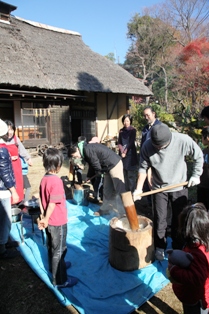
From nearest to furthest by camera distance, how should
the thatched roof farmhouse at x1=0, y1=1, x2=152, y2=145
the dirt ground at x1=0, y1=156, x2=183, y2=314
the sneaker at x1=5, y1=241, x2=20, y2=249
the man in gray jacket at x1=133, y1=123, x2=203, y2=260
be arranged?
the dirt ground at x1=0, y1=156, x2=183, y2=314, the man in gray jacket at x1=133, y1=123, x2=203, y2=260, the sneaker at x1=5, y1=241, x2=20, y2=249, the thatched roof farmhouse at x1=0, y1=1, x2=152, y2=145

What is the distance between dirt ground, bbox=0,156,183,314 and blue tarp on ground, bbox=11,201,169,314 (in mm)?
55

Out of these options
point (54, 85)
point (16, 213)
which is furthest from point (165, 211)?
point (54, 85)

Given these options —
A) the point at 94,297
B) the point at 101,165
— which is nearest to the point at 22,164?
the point at 101,165

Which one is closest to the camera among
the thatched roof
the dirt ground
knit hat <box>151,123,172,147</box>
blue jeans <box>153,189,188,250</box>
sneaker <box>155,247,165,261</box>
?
the dirt ground

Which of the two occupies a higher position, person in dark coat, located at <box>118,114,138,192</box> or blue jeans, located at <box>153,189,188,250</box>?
person in dark coat, located at <box>118,114,138,192</box>

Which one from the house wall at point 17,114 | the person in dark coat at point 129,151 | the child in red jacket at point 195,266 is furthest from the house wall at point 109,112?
the child in red jacket at point 195,266

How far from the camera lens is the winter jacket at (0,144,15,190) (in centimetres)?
288

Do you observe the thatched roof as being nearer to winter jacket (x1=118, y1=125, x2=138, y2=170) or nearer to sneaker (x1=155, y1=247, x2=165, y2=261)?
winter jacket (x1=118, y1=125, x2=138, y2=170)

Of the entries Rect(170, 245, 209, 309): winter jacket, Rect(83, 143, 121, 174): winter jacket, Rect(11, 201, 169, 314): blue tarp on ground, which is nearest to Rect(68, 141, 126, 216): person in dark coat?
Rect(83, 143, 121, 174): winter jacket

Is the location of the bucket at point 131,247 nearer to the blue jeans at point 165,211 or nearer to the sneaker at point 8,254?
the blue jeans at point 165,211

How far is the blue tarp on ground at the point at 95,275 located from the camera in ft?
7.72

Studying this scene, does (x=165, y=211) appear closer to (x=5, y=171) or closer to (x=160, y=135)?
(x=160, y=135)

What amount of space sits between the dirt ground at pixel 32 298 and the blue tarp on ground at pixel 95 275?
5cm

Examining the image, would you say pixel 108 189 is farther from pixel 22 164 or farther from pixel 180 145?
pixel 180 145
